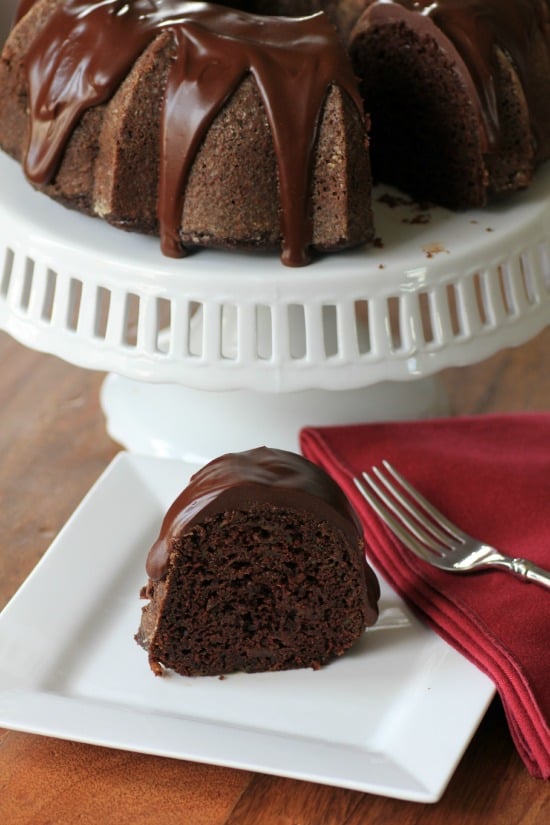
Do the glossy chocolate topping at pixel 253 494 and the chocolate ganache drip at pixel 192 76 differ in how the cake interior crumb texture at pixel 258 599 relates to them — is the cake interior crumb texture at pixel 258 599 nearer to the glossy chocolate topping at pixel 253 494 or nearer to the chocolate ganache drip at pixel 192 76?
the glossy chocolate topping at pixel 253 494

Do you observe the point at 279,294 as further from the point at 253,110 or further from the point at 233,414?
the point at 233,414

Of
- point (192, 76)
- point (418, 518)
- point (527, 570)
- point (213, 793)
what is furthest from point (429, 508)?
point (192, 76)

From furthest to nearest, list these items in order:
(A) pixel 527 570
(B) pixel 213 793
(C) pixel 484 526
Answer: (C) pixel 484 526, (A) pixel 527 570, (B) pixel 213 793

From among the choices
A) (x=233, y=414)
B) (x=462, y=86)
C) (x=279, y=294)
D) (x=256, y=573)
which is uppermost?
(x=462, y=86)

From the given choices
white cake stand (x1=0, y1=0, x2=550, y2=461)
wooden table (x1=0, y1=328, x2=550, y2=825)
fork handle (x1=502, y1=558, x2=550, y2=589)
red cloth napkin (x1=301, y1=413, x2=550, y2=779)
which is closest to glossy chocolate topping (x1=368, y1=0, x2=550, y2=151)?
white cake stand (x1=0, y1=0, x2=550, y2=461)

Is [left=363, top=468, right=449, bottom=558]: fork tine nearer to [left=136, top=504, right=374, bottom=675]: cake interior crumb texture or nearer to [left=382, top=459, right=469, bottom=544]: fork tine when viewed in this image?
[left=382, top=459, right=469, bottom=544]: fork tine

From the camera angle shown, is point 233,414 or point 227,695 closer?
point 227,695

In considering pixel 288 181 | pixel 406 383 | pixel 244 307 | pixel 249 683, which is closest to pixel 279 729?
Result: pixel 249 683
